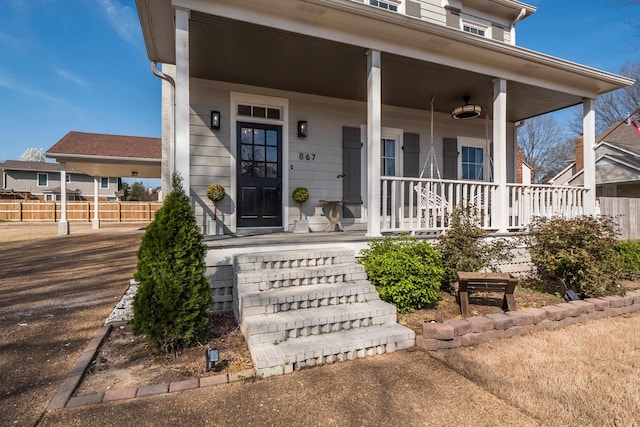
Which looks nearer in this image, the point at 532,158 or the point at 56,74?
the point at 56,74

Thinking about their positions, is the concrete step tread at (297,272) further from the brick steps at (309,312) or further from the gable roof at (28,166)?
the gable roof at (28,166)

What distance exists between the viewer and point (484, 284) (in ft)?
12.1

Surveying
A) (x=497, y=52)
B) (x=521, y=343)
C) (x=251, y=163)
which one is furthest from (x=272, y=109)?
(x=521, y=343)

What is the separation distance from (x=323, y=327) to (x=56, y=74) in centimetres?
2136

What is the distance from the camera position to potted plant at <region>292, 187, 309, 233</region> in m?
5.51

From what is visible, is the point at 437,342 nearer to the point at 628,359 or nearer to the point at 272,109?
the point at 628,359

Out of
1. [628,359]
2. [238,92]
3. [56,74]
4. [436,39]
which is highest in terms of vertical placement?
[56,74]

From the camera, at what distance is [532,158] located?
26.0 metres

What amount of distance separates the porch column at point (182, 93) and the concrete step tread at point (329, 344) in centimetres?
184

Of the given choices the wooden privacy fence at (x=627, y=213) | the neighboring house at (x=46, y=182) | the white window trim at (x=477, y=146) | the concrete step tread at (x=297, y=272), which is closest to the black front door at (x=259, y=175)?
the concrete step tread at (x=297, y=272)

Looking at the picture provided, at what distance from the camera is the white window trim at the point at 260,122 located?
5.34 metres

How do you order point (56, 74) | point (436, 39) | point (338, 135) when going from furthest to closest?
point (56, 74), point (338, 135), point (436, 39)

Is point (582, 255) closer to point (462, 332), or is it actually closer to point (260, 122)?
point (462, 332)

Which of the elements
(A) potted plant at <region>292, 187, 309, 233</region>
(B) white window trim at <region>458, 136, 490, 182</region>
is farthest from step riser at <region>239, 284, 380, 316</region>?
(B) white window trim at <region>458, 136, 490, 182</region>
